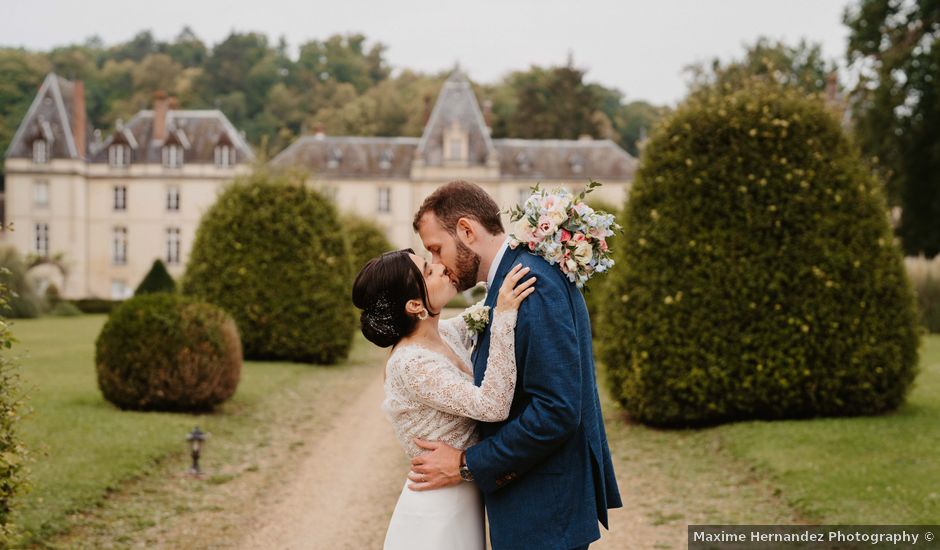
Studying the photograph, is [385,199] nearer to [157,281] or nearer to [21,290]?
[21,290]

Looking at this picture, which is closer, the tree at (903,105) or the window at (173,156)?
the tree at (903,105)

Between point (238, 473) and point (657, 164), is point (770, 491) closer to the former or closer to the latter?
point (657, 164)

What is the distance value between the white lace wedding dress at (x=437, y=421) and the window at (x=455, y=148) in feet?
147

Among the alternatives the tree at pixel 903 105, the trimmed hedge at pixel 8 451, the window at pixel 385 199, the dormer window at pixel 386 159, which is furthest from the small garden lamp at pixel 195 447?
the dormer window at pixel 386 159

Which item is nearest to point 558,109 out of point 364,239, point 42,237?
point 364,239

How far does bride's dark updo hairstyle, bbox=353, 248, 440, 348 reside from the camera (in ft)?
10.4

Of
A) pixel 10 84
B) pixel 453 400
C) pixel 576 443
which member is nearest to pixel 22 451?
pixel 453 400

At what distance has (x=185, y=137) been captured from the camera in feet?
161

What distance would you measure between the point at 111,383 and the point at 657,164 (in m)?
6.62

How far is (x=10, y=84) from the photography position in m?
62.3

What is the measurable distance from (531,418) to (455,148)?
45264 mm

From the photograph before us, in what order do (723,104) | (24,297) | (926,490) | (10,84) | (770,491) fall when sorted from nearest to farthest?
(926,490)
(770,491)
(723,104)
(24,297)
(10,84)

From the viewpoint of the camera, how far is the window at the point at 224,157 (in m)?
48.8

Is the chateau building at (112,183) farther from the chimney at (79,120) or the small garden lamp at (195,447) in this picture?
the small garden lamp at (195,447)
